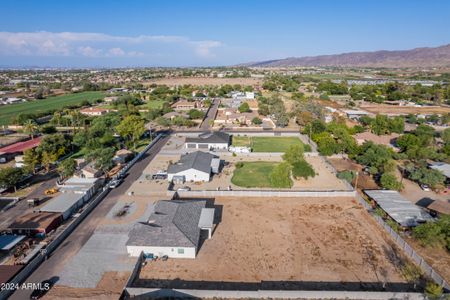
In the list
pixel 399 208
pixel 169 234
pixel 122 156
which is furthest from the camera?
pixel 122 156

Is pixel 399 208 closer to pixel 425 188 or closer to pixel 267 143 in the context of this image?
pixel 425 188

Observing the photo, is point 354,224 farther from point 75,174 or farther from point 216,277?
point 75,174

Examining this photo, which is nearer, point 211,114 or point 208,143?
point 208,143

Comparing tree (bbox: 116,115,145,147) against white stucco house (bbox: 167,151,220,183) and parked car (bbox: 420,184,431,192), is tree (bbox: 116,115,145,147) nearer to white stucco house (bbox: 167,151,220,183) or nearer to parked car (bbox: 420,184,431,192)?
white stucco house (bbox: 167,151,220,183)

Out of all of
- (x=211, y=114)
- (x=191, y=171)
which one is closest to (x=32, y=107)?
(x=211, y=114)

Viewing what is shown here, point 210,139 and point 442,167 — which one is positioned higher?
point 210,139

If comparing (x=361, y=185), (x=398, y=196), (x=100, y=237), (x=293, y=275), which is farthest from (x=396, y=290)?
(x=100, y=237)

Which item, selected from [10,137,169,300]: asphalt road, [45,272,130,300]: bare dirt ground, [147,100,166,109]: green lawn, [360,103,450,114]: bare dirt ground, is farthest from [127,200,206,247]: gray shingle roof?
[360,103,450,114]: bare dirt ground
